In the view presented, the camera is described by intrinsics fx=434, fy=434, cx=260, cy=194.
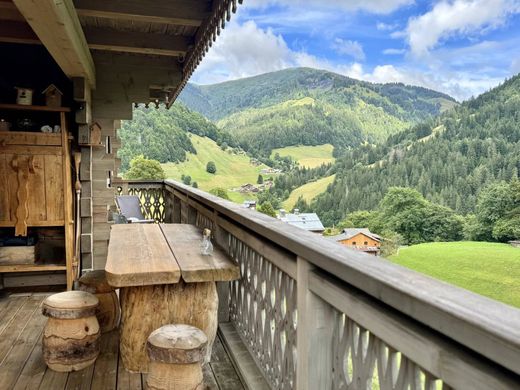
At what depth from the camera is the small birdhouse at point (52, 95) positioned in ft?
12.8

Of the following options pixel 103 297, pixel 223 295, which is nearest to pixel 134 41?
pixel 103 297

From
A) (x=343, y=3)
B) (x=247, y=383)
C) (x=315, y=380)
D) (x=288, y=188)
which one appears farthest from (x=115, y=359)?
(x=343, y=3)

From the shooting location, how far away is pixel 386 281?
0.95 meters

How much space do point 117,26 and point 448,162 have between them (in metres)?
48.7

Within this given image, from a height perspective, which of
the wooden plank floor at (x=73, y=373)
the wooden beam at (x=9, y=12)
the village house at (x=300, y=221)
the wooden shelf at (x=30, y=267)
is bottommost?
the village house at (x=300, y=221)

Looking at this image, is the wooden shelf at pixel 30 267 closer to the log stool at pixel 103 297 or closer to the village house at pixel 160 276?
the village house at pixel 160 276

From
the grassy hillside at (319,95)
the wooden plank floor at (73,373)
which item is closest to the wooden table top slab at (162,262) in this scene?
the wooden plank floor at (73,373)

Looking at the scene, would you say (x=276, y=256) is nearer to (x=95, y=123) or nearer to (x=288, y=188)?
(x=95, y=123)

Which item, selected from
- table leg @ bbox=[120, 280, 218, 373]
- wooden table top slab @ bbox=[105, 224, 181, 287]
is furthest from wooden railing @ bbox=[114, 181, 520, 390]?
wooden table top slab @ bbox=[105, 224, 181, 287]

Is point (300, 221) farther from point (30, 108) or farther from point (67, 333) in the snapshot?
point (67, 333)

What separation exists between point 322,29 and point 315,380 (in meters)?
140

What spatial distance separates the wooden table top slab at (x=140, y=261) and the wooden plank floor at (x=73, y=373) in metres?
0.61

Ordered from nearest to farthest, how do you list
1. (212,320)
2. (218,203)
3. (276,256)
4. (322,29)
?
1. (276,256)
2. (212,320)
3. (218,203)
4. (322,29)

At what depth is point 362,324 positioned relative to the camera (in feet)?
3.56
